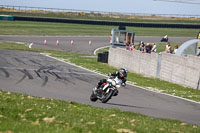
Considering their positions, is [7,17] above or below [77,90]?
above

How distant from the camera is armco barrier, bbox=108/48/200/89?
23.5 metres

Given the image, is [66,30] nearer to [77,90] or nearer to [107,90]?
[77,90]

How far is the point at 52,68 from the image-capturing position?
28578mm

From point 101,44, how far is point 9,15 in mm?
17316

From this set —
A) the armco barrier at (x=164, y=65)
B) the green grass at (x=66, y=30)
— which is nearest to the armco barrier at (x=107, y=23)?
the green grass at (x=66, y=30)

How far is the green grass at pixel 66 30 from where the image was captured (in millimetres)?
61466

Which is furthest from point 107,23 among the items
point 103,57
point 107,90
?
point 107,90

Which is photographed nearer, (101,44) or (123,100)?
(123,100)

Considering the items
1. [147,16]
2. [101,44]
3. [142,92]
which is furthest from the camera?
[147,16]

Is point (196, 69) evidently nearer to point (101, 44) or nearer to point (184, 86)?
point (184, 86)

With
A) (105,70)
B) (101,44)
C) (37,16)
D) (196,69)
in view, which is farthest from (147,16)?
(196,69)

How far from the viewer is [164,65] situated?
26344mm

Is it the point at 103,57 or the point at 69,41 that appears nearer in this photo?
the point at 103,57

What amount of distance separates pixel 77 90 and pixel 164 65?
25.8 ft
